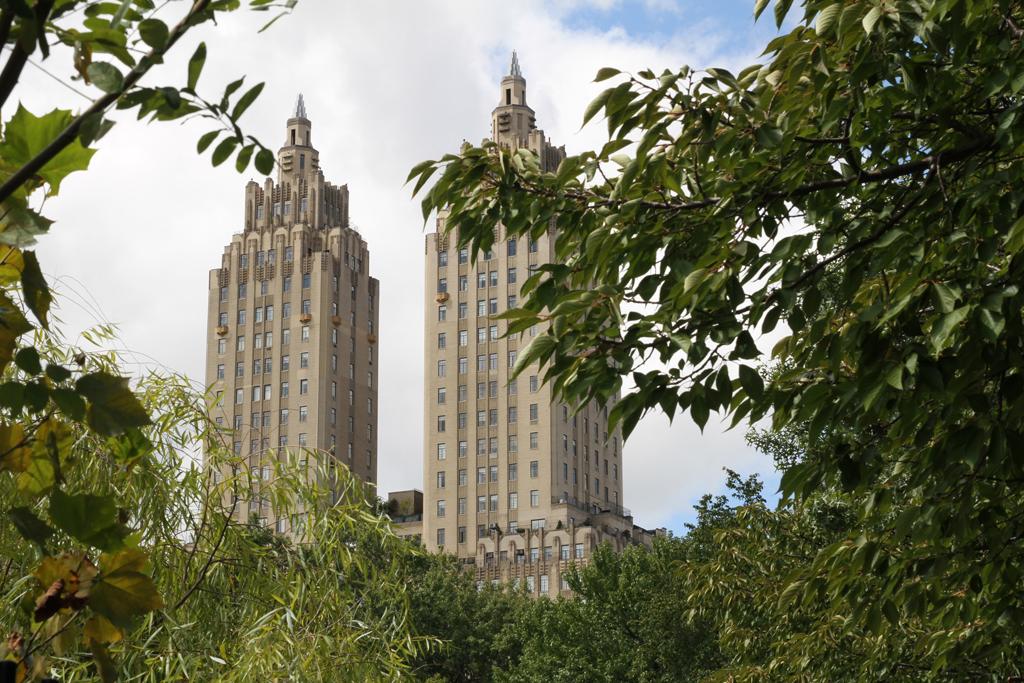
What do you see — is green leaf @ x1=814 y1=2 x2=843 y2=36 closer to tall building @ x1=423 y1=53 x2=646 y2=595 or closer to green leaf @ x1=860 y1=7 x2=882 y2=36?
green leaf @ x1=860 y1=7 x2=882 y2=36

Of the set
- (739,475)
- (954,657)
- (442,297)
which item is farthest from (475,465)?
(954,657)

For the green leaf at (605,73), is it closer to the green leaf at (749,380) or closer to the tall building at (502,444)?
the green leaf at (749,380)

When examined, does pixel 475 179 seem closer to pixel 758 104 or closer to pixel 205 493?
pixel 758 104

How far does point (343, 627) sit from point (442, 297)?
305 ft

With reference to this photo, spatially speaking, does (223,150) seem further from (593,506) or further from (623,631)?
(593,506)

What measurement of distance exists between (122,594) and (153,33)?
90cm

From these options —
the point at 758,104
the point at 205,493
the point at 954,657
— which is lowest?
the point at 954,657

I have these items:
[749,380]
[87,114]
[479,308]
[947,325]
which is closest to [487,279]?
[479,308]

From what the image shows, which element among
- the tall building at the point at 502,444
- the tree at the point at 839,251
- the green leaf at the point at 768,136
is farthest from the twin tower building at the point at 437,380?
the green leaf at the point at 768,136

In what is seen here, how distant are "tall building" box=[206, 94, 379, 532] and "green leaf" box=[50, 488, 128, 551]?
105 metres

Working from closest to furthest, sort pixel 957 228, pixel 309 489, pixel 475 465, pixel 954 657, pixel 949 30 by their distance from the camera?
pixel 949 30, pixel 957 228, pixel 954 657, pixel 309 489, pixel 475 465

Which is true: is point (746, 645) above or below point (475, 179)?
below

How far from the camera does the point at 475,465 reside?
98562 mm

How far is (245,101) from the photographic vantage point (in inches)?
74.0
